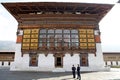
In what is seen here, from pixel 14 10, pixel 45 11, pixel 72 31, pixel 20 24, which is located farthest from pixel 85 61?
pixel 14 10

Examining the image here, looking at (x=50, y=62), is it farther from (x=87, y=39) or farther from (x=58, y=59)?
(x=87, y=39)

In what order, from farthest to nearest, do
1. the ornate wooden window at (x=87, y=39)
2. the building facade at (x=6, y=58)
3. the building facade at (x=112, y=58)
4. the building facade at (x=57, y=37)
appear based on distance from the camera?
1. the building facade at (x=112, y=58)
2. the building facade at (x=6, y=58)
3. the ornate wooden window at (x=87, y=39)
4. the building facade at (x=57, y=37)

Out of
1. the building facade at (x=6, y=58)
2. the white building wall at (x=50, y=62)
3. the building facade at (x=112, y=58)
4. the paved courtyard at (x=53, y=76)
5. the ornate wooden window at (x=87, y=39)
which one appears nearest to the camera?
the paved courtyard at (x=53, y=76)

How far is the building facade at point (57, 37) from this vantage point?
19.5 m

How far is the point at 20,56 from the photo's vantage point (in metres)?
19.8

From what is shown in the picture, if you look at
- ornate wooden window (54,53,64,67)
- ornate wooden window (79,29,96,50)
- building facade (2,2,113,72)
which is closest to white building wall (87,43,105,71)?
building facade (2,2,113,72)

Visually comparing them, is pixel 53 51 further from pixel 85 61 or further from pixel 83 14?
pixel 83 14

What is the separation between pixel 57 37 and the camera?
19.9 meters

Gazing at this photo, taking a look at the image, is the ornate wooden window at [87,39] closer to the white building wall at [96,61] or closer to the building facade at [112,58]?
the white building wall at [96,61]

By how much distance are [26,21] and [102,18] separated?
10553 mm

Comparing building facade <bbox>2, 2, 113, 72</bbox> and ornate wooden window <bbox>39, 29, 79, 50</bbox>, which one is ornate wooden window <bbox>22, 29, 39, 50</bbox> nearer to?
building facade <bbox>2, 2, 113, 72</bbox>

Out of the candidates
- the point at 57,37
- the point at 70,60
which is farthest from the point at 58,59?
the point at 57,37

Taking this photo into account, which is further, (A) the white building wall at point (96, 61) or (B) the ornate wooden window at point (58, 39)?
(B) the ornate wooden window at point (58, 39)

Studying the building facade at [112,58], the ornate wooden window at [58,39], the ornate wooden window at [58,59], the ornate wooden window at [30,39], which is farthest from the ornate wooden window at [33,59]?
the building facade at [112,58]
